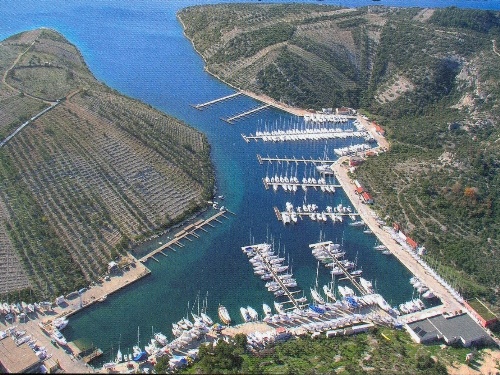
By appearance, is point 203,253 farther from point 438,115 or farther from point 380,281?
point 438,115

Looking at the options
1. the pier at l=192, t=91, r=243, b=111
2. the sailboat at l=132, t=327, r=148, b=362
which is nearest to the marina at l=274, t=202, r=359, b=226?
the sailboat at l=132, t=327, r=148, b=362

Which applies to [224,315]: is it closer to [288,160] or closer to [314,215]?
[314,215]

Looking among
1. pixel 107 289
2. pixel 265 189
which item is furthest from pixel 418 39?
pixel 107 289

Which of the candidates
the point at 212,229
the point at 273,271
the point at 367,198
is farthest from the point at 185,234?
the point at 367,198

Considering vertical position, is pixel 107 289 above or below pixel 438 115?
below

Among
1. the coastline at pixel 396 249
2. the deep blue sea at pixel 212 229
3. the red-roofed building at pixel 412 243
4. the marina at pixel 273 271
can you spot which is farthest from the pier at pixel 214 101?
the red-roofed building at pixel 412 243
